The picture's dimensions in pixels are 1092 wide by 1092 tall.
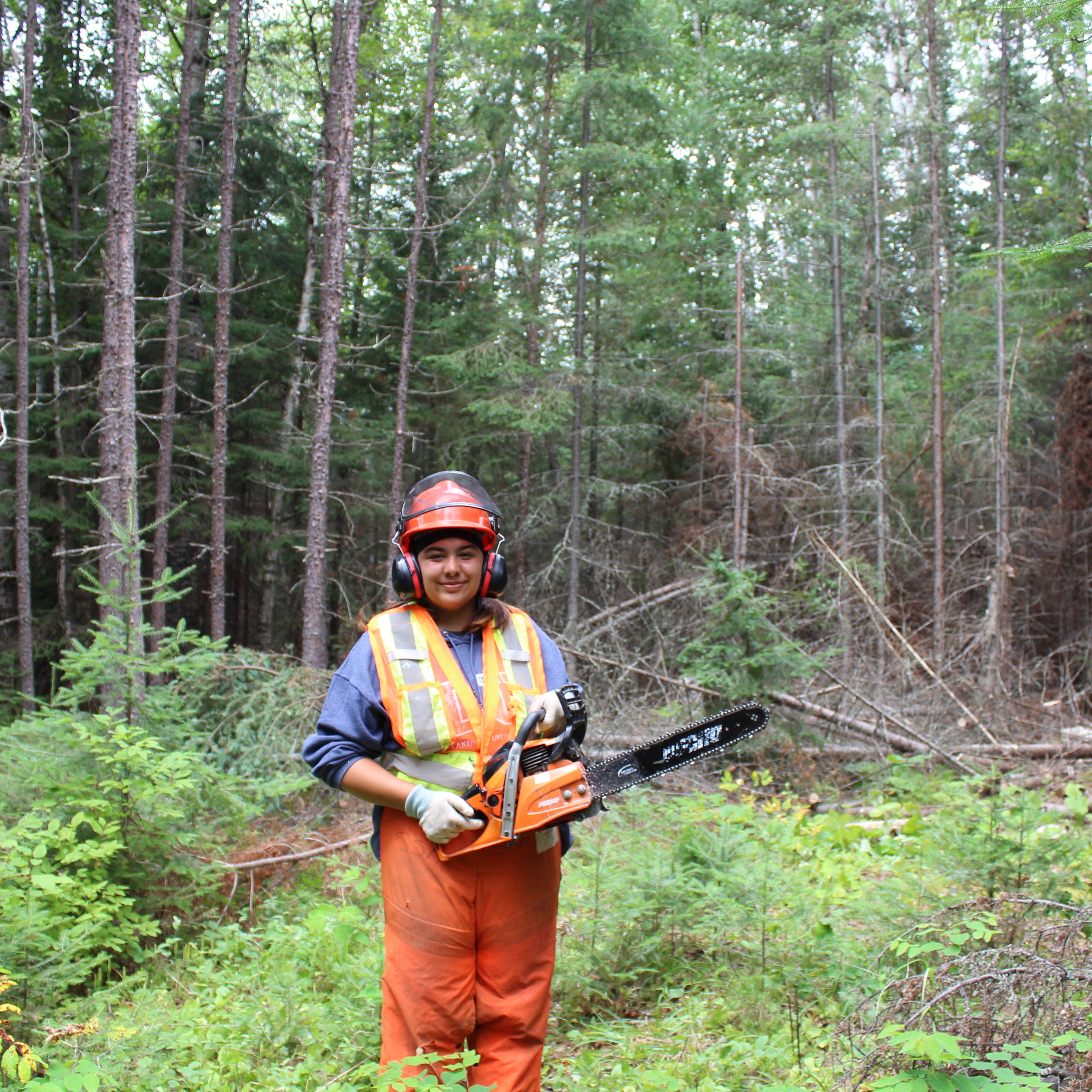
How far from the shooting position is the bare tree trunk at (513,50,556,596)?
14.8 meters

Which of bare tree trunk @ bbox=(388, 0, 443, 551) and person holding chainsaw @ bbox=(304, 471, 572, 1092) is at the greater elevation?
bare tree trunk @ bbox=(388, 0, 443, 551)

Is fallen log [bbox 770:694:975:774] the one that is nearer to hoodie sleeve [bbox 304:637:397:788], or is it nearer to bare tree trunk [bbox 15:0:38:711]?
hoodie sleeve [bbox 304:637:397:788]

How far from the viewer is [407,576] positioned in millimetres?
2904

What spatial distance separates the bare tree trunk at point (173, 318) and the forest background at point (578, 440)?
0.36 feet

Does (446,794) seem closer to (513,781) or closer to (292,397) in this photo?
(513,781)

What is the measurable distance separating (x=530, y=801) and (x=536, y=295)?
44.1 feet

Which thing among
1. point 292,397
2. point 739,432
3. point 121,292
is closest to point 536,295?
point 739,432

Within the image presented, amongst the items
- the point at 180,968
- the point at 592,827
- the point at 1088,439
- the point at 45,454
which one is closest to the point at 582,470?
the point at 1088,439

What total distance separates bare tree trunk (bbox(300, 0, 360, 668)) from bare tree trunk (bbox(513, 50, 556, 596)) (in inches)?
138

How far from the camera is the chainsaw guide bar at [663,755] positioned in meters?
2.93

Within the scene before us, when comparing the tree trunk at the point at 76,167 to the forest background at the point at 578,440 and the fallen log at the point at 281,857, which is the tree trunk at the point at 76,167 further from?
the fallen log at the point at 281,857

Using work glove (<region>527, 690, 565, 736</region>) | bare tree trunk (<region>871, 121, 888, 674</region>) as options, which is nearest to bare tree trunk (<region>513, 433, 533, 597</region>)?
bare tree trunk (<region>871, 121, 888, 674</region>)

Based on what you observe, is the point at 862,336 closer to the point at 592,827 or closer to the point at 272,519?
the point at 272,519

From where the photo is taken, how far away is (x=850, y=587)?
45.8ft
